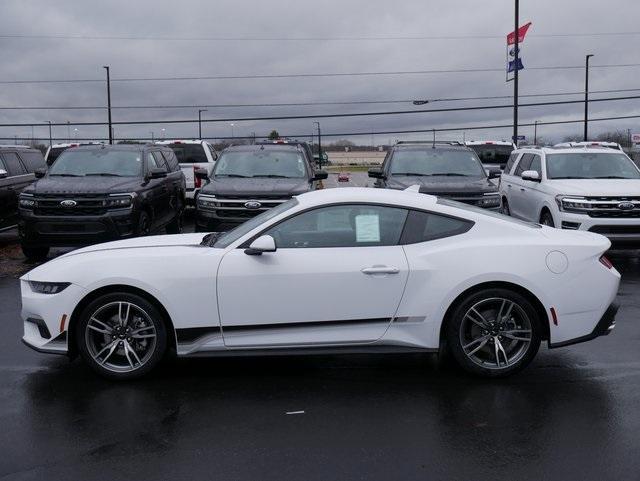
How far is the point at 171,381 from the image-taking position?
5688mm

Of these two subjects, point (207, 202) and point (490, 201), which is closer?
point (207, 202)

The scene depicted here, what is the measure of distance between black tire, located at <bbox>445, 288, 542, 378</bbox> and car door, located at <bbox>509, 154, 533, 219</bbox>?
8039 millimetres

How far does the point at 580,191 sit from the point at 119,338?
320 inches

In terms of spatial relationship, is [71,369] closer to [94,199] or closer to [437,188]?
[94,199]

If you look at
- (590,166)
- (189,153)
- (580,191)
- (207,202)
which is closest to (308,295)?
(207,202)

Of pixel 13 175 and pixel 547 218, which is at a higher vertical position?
pixel 13 175

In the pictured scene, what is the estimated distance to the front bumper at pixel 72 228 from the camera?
36.7 ft

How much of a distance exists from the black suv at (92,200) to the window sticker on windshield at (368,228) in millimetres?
6529

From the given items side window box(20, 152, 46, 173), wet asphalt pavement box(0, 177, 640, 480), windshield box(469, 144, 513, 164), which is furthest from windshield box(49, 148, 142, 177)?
windshield box(469, 144, 513, 164)

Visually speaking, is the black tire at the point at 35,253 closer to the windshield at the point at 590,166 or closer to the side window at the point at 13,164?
the side window at the point at 13,164

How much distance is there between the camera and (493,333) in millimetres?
5590

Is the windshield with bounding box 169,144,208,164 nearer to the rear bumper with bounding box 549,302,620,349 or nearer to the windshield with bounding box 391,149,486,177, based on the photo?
the windshield with bounding box 391,149,486,177

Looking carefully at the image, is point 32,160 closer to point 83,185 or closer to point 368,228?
point 83,185

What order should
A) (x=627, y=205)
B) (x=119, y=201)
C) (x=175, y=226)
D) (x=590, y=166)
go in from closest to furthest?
(x=627, y=205), (x=119, y=201), (x=590, y=166), (x=175, y=226)
